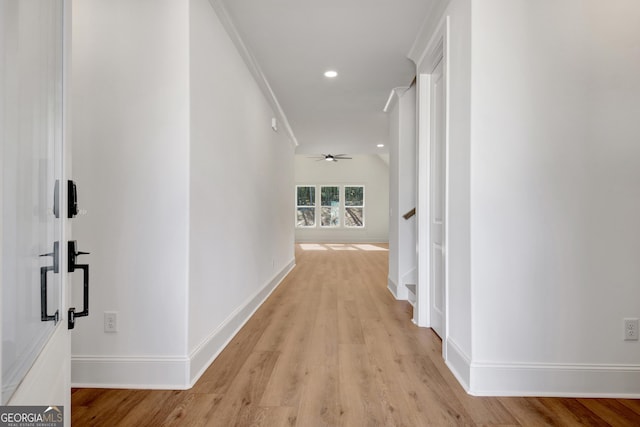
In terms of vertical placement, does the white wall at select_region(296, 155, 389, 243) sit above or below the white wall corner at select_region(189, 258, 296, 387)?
above

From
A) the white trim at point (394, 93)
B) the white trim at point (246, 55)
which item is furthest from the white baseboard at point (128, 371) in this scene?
the white trim at point (394, 93)

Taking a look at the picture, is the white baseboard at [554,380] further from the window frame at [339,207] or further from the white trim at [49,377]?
the window frame at [339,207]

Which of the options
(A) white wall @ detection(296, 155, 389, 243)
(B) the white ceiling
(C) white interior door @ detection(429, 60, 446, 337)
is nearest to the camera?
(B) the white ceiling

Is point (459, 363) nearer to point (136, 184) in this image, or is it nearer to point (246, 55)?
point (136, 184)

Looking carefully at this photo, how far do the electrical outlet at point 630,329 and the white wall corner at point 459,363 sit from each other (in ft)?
2.80

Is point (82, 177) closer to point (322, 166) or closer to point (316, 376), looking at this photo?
point (316, 376)

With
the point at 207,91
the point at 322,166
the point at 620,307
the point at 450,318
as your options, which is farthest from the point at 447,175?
the point at 322,166

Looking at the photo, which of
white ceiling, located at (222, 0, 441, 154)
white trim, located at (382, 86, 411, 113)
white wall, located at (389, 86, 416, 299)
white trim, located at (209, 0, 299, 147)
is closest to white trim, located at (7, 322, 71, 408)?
white trim, located at (209, 0, 299, 147)

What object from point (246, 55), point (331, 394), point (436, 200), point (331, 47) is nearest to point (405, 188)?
point (436, 200)

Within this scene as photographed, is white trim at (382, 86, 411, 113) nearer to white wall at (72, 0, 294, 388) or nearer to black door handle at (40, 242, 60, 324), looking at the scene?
white wall at (72, 0, 294, 388)

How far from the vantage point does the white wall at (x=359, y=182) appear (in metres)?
12.7

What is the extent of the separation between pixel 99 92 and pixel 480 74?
7.10ft

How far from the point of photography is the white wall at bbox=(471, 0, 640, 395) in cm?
199

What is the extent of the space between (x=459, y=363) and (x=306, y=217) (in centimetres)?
1089
